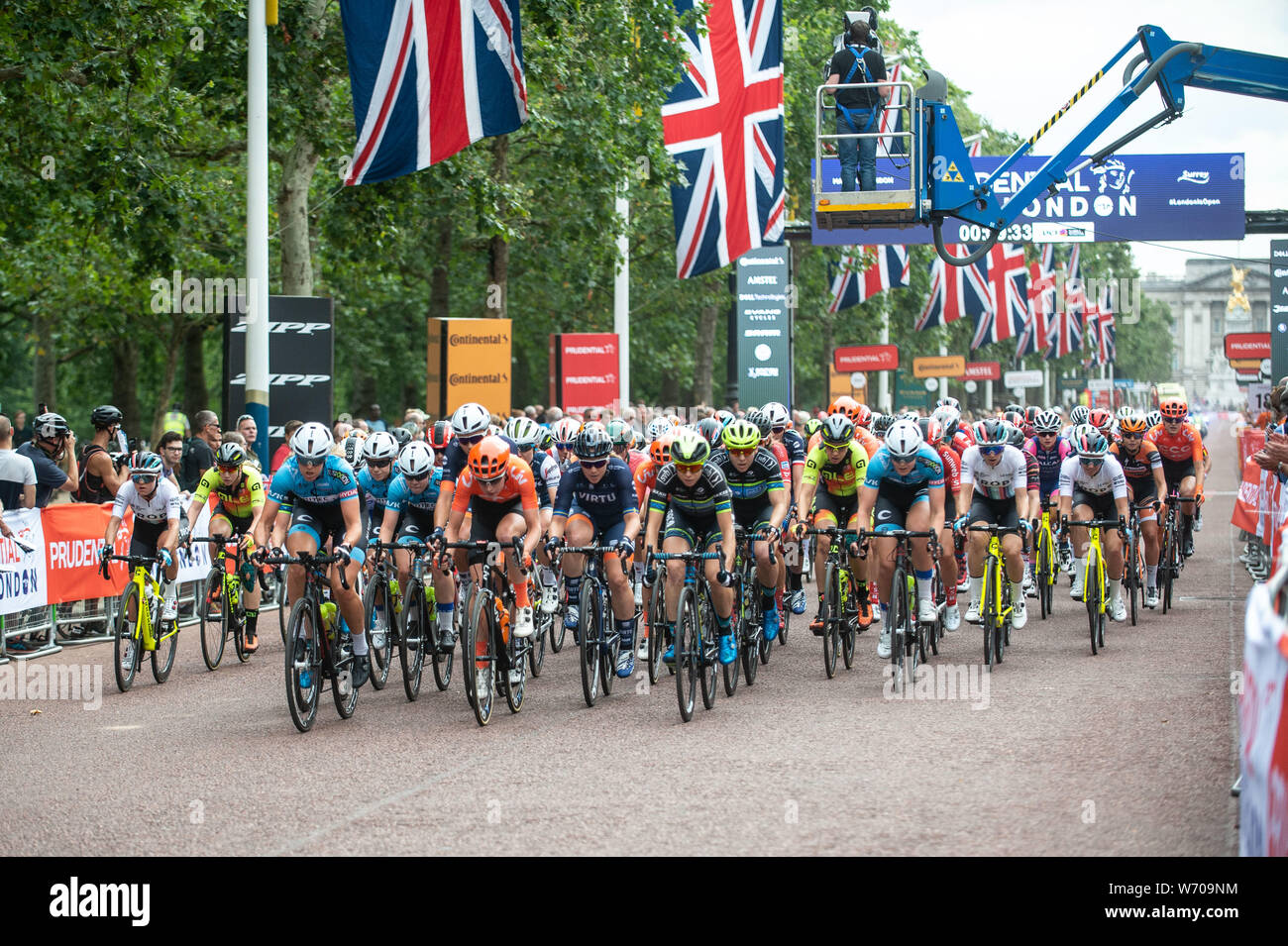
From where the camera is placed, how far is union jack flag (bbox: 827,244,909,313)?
1431 inches

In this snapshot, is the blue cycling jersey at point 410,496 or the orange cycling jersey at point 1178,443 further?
the orange cycling jersey at point 1178,443

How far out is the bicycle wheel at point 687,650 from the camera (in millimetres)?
9461

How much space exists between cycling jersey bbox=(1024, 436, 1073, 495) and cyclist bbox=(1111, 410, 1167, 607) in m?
0.58

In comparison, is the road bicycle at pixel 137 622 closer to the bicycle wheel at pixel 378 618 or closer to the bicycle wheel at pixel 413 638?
the bicycle wheel at pixel 378 618

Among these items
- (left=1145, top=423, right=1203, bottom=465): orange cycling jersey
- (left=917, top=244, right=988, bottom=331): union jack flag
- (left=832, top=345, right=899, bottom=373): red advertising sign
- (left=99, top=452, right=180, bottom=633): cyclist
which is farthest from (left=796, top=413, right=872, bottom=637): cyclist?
(left=832, top=345, right=899, bottom=373): red advertising sign

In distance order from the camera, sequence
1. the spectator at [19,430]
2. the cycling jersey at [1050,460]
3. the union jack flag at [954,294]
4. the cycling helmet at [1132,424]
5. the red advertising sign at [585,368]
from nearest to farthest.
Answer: the cycling helmet at [1132,424]
the cycling jersey at [1050,460]
the red advertising sign at [585,368]
the spectator at [19,430]
the union jack flag at [954,294]

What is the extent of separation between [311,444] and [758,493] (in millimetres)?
3579

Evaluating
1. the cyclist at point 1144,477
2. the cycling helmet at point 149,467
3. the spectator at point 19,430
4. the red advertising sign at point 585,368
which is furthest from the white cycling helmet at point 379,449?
the spectator at point 19,430

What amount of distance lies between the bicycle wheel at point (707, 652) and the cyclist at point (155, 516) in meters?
4.48

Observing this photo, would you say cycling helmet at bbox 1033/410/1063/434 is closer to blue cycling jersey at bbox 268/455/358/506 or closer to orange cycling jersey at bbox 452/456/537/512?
orange cycling jersey at bbox 452/456/537/512

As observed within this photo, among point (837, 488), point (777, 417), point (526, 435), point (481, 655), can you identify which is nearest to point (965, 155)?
point (777, 417)

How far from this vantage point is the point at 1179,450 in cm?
1703

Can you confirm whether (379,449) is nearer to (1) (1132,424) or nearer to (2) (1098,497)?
(2) (1098,497)

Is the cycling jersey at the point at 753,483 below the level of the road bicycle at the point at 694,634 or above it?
above
